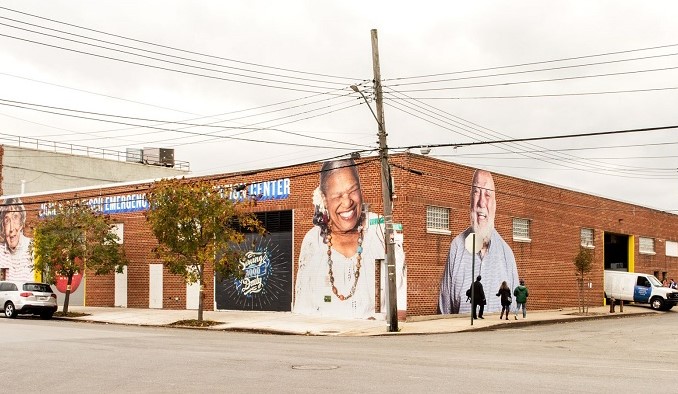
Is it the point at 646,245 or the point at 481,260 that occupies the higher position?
the point at 646,245

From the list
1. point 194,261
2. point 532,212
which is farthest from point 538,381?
point 532,212

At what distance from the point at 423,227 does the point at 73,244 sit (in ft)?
52.1

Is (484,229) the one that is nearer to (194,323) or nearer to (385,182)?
(385,182)

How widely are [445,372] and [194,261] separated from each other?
761 inches

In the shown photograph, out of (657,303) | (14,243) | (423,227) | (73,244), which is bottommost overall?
(657,303)

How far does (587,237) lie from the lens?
155 feet

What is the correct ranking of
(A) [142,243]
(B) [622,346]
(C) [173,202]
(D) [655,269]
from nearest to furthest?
(B) [622,346]
(C) [173,202]
(A) [142,243]
(D) [655,269]

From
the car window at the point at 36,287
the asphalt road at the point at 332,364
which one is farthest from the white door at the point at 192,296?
the asphalt road at the point at 332,364

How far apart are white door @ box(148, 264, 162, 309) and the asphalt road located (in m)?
15.8

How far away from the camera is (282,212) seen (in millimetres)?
35562

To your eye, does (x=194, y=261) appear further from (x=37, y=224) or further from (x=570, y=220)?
(x=570, y=220)

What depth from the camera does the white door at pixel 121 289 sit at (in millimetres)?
41594

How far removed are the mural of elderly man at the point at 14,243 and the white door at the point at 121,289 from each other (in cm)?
774

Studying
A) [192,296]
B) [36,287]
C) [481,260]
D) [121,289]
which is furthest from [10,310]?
[481,260]
